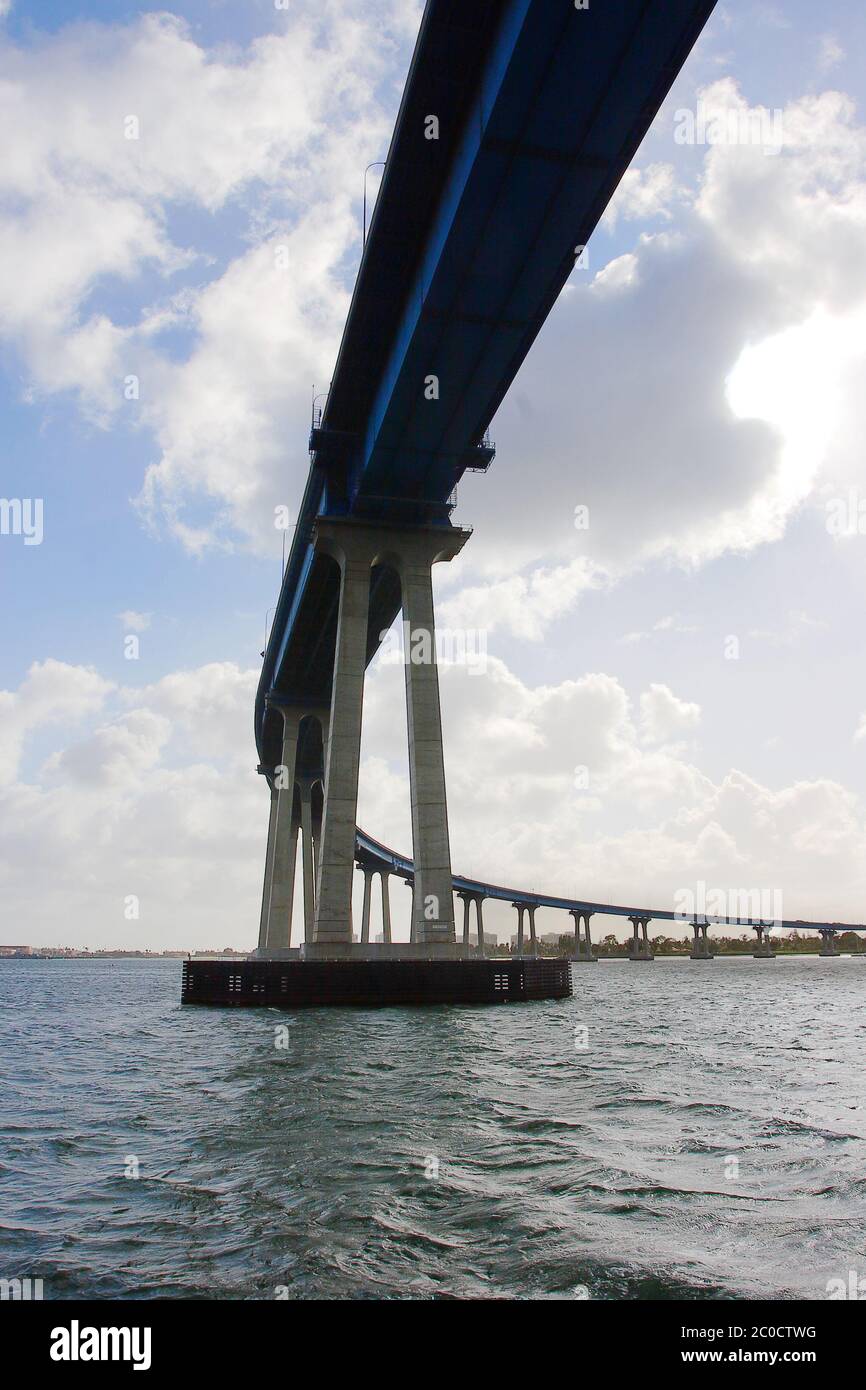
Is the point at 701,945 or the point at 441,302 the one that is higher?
the point at 441,302

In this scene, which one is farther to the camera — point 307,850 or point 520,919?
point 520,919

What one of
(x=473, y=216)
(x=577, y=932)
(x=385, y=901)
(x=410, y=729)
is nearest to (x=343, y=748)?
(x=410, y=729)

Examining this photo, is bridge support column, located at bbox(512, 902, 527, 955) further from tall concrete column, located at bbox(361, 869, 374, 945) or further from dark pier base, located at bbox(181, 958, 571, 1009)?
dark pier base, located at bbox(181, 958, 571, 1009)

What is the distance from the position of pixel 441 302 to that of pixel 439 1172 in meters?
26.3

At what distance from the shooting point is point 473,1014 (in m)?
28.8

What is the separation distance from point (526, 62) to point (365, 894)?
4435 inches

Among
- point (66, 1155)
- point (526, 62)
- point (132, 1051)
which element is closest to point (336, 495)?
point (526, 62)

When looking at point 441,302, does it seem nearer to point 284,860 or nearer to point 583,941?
point 284,860

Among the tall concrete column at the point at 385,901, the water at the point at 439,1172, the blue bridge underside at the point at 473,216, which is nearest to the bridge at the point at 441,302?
the blue bridge underside at the point at 473,216

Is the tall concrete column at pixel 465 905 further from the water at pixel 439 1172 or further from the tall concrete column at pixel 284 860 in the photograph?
the water at pixel 439 1172

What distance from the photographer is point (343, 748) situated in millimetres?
38812

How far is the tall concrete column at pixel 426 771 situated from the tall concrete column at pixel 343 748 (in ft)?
7.39
